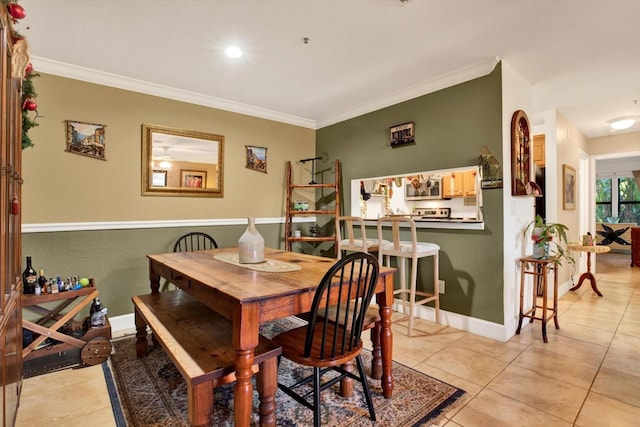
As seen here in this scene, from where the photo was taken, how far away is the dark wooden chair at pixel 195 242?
10.8 feet

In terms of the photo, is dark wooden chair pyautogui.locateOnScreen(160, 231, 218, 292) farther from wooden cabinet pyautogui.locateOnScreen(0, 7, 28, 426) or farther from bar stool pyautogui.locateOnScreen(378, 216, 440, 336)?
bar stool pyautogui.locateOnScreen(378, 216, 440, 336)

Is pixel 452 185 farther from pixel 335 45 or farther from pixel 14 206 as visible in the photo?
pixel 14 206

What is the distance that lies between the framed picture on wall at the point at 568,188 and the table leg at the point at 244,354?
Answer: 4449 millimetres

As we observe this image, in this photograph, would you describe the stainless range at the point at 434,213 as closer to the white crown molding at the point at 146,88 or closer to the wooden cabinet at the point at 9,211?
the white crown molding at the point at 146,88

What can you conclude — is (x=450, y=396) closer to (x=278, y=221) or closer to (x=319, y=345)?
(x=319, y=345)

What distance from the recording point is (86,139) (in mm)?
2848

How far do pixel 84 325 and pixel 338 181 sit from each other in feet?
9.82

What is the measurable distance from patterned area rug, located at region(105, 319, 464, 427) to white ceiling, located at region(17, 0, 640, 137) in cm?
237

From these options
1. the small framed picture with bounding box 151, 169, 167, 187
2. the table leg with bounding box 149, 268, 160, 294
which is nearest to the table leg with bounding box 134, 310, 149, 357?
the table leg with bounding box 149, 268, 160, 294

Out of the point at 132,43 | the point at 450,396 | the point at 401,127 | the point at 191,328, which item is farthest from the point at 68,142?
the point at 450,396

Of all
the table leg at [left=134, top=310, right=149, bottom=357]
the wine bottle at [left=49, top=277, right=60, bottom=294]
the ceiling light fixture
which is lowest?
the table leg at [left=134, top=310, right=149, bottom=357]

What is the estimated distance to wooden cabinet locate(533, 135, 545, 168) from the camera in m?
4.16

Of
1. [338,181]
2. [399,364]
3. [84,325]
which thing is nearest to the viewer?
[399,364]

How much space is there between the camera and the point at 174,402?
→ 1.80m
